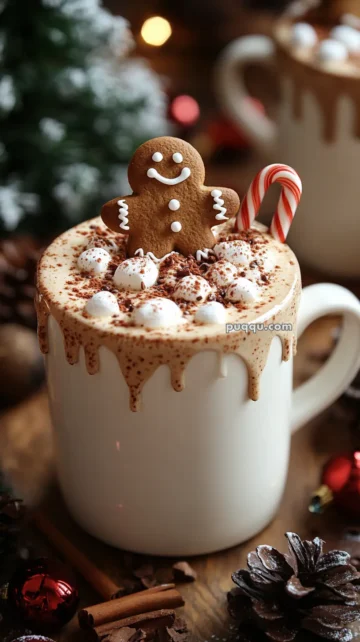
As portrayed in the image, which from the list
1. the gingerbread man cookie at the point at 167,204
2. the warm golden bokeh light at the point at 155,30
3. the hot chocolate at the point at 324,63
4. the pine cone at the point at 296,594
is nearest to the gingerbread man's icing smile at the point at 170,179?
the gingerbread man cookie at the point at 167,204

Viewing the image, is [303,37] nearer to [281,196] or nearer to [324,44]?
[324,44]

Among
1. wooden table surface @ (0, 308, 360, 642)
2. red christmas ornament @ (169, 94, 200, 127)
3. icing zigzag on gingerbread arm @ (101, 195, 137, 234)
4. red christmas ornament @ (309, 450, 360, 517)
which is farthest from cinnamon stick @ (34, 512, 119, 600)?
red christmas ornament @ (169, 94, 200, 127)

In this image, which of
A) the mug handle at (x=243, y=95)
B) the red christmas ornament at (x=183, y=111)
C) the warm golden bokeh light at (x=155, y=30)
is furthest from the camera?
the warm golden bokeh light at (x=155, y=30)

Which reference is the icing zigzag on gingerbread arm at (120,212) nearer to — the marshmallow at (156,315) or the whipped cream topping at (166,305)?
the whipped cream topping at (166,305)

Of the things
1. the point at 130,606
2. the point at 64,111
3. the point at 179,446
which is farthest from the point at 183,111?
the point at 130,606

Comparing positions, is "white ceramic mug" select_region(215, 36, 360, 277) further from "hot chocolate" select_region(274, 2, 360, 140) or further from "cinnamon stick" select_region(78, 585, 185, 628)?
"cinnamon stick" select_region(78, 585, 185, 628)

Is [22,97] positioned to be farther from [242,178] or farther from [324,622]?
[324,622]
